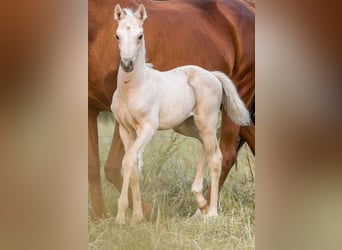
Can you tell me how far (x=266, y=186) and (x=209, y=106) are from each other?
525mm

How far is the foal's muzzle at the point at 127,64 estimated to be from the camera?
2773mm

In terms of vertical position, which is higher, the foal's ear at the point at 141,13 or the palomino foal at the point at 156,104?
Answer: the foal's ear at the point at 141,13

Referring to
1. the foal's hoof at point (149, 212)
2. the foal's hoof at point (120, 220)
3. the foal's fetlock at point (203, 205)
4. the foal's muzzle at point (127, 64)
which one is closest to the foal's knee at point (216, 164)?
the foal's fetlock at point (203, 205)

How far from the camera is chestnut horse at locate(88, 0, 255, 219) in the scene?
9.17ft

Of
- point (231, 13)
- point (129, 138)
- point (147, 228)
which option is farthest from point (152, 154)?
point (231, 13)

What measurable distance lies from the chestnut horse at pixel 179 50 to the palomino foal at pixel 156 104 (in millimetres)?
39

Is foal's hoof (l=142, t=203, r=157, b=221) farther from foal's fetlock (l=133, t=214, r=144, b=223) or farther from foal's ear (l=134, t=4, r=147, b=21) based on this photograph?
foal's ear (l=134, t=4, r=147, b=21)

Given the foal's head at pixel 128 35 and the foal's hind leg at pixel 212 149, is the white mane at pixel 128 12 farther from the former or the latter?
the foal's hind leg at pixel 212 149

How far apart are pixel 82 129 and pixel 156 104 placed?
0.42 m

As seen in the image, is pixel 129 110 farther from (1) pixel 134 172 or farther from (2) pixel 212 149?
(2) pixel 212 149

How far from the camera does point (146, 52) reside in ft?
9.25

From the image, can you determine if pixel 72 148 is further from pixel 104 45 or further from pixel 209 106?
pixel 209 106

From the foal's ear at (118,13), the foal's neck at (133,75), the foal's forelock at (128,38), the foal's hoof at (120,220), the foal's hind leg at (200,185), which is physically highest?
the foal's ear at (118,13)

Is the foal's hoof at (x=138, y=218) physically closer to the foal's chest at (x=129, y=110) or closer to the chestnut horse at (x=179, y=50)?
the chestnut horse at (x=179, y=50)
